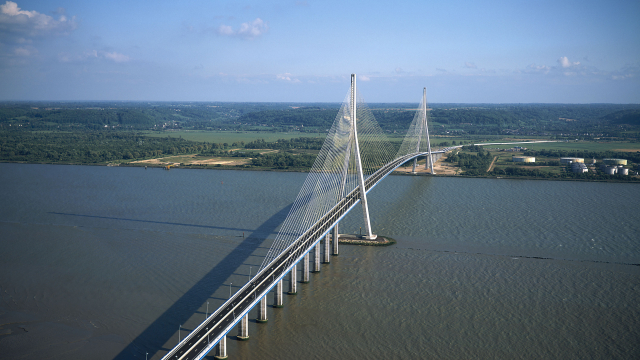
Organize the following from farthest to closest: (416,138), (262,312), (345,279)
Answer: (416,138) < (345,279) < (262,312)

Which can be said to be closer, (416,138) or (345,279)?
(345,279)

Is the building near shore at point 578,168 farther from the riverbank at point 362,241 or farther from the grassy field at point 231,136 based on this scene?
the grassy field at point 231,136

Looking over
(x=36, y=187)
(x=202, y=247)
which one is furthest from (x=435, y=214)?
(x=36, y=187)

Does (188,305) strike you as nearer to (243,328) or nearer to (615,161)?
(243,328)

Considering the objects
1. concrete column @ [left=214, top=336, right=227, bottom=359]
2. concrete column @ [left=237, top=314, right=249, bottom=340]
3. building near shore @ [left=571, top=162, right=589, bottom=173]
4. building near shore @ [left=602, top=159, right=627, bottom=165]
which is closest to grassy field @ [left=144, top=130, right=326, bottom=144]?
building near shore @ [left=571, top=162, right=589, bottom=173]

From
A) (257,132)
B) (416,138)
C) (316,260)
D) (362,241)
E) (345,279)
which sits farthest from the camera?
(257,132)

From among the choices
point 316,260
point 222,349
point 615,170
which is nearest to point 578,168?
point 615,170

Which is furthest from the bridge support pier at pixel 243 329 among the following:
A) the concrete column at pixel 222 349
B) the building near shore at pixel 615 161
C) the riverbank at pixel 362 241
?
the building near shore at pixel 615 161
